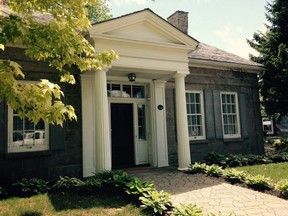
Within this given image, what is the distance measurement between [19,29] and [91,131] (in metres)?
5.40

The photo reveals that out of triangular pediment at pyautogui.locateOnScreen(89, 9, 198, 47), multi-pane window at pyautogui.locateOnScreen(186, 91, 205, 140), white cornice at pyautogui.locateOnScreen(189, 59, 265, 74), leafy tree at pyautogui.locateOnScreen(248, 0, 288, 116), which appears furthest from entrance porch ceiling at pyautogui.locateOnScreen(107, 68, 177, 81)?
leafy tree at pyautogui.locateOnScreen(248, 0, 288, 116)

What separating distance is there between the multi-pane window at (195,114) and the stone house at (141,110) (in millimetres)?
41

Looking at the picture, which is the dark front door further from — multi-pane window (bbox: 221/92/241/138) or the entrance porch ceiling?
multi-pane window (bbox: 221/92/241/138)

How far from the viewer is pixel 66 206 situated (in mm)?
5051

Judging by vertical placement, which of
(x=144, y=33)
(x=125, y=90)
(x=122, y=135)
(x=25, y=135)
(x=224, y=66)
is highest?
(x=144, y=33)

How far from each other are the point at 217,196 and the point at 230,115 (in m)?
6.20

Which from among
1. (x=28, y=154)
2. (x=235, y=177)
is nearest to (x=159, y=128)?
(x=235, y=177)

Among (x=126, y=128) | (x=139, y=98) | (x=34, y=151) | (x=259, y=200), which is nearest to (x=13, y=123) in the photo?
(x=34, y=151)

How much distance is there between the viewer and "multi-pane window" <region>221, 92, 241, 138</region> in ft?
36.3

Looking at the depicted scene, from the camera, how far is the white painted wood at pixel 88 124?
8.22 meters

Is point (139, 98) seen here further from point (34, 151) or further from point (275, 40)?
point (275, 40)

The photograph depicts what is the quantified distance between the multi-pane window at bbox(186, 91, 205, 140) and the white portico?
1.28 meters

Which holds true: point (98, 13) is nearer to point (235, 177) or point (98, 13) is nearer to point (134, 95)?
point (134, 95)

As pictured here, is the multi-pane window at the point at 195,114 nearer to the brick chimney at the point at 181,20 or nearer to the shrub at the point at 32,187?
the brick chimney at the point at 181,20
